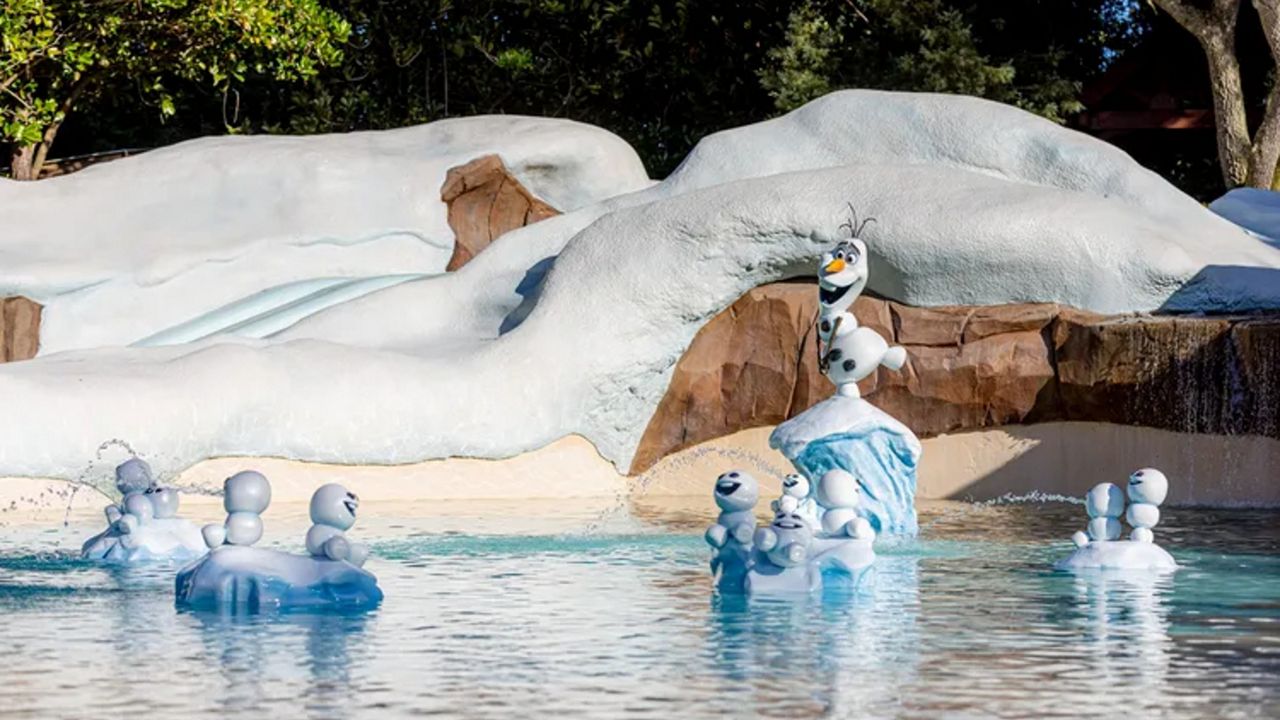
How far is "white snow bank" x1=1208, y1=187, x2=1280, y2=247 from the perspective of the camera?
17.6 metres

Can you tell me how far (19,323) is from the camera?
58.2ft

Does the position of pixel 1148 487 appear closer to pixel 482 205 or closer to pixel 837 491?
pixel 837 491

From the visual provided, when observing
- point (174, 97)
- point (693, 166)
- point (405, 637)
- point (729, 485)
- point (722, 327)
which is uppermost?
point (174, 97)

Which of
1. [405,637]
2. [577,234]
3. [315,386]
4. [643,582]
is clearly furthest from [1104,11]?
[405,637]

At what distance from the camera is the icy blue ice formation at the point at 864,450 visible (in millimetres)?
11625

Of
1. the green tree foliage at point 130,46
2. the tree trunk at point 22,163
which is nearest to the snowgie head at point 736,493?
the green tree foliage at point 130,46

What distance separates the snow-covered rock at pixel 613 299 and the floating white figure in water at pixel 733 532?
583 centimetres

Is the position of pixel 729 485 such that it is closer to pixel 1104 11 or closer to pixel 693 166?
pixel 693 166

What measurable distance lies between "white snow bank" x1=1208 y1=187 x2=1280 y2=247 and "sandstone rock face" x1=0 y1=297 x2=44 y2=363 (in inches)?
402

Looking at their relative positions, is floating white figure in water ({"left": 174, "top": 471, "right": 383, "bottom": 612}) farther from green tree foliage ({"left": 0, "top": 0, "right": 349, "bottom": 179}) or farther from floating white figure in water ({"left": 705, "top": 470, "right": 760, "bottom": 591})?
green tree foliage ({"left": 0, "top": 0, "right": 349, "bottom": 179})

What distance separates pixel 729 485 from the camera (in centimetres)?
884

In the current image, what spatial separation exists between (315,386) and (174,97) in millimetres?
11843

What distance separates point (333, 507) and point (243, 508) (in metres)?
0.46

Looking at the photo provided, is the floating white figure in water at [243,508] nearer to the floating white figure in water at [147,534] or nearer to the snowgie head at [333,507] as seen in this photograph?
the snowgie head at [333,507]
